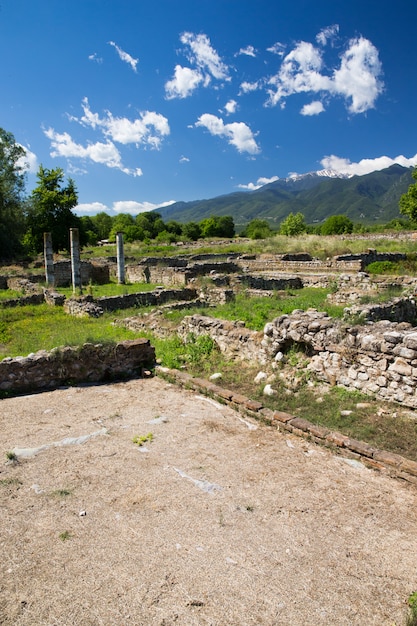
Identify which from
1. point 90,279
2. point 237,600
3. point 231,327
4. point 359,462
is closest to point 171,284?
point 90,279

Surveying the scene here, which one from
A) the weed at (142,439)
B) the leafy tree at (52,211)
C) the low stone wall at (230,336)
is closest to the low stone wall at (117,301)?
the low stone wall at (230,336)

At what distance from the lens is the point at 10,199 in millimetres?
43406

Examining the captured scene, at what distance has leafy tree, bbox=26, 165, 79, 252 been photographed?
42.1m

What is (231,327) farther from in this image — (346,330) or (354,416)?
(354,416)

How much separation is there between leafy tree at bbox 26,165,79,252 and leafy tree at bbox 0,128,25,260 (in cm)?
128

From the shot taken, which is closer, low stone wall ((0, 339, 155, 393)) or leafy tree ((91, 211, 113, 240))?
low stone wall ((0, 339, 155, 393))

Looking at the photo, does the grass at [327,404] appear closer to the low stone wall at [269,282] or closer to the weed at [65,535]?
the weed at [65,535]

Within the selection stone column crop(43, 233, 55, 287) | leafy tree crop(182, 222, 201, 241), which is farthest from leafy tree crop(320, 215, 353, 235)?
stone column crop(43, 233, 55, 287)

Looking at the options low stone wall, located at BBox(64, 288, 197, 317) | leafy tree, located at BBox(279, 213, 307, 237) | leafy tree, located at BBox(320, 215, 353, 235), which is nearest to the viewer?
low stone wall, located at BBox(64, 288, 197, 317)

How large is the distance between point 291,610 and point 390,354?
483 cm

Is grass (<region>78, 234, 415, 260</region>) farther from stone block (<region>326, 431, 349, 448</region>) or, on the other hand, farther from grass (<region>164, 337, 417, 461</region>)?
stone block (<region>326, 431, 349, 448</region>)

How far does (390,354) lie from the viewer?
22.6 ft

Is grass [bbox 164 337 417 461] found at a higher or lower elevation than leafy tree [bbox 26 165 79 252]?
lower

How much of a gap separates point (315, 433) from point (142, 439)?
2532 millimetres
